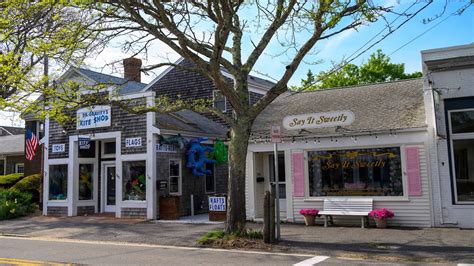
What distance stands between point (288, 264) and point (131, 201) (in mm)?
11371

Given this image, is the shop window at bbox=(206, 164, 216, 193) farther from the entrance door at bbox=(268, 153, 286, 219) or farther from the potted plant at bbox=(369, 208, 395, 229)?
the potted plant at bbox=(369, 208, 395, 229)

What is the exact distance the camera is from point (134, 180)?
19.4 m

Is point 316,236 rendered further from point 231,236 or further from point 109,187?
point 109,187

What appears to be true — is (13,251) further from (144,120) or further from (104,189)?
(104,189)

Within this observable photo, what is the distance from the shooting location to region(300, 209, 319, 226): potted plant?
15.4 m

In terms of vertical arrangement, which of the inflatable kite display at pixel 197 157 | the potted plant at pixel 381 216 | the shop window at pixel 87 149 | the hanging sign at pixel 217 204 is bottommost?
the potted plant at pixel 381 216

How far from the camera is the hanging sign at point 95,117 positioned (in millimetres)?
20266

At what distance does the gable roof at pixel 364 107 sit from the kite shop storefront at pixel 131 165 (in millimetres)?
3281

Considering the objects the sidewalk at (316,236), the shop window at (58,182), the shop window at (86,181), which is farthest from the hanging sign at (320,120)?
the shop window at (58,182)

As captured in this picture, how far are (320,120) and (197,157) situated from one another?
6.74 meters

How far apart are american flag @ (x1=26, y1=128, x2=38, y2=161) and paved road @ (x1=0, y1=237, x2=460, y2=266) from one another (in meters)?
13.7

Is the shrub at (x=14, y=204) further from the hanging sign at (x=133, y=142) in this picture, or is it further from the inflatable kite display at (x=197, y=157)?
the inflatable kite display at (x=197, y=157)

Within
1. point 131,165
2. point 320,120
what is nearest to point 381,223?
point 320,120

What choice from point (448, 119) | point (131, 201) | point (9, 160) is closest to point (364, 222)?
point (448, 119)
